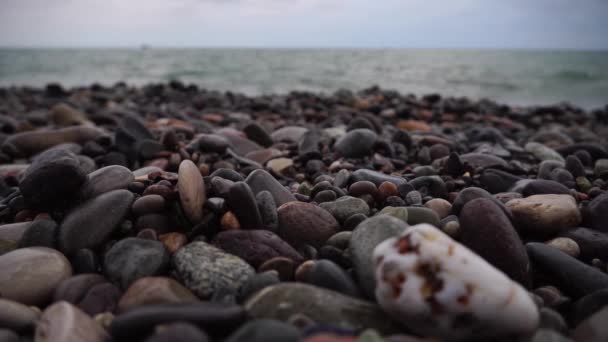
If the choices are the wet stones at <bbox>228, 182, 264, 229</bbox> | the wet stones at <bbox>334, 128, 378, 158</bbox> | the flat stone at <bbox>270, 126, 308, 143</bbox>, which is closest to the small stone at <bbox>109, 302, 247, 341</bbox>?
the wet stones at <bbox>228, 182, 264, 229</bbox>

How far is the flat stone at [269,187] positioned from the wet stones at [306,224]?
21cm

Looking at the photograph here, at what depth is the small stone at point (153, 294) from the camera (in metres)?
1.26

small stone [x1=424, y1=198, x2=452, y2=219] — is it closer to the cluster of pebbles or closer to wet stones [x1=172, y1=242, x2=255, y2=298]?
the cluster of pebbles

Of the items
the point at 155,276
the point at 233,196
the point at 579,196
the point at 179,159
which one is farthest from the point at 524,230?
the point at 179,159

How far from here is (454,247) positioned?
1.12 m

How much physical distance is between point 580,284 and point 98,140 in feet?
11.1

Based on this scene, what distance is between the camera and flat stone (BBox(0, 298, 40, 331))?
1199mm

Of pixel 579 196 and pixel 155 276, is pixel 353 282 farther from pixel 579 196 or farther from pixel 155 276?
pixel 579 196

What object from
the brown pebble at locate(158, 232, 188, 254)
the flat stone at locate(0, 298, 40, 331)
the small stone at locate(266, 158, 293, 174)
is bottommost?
the flat stone at locate(0, 298, 40, 331)

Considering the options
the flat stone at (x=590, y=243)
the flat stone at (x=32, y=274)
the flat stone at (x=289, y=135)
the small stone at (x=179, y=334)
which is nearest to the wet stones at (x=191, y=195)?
the flat stone at (x=32, y=274)

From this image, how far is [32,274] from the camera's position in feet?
4.66

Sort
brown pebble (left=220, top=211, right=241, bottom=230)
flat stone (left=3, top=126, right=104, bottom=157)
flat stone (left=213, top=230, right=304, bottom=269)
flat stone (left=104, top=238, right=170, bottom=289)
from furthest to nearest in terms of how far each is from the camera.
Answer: flat stone (left=3, top=126, right=104, bottom=157) < brown pebble (left=220, top=211, right=241, bottom=230) < flat stone (left=213, top=230, right=304, bottom=269) < flat stone (left=104, top=238, right=170, bottom=289)

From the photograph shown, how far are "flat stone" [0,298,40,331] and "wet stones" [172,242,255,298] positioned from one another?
1.52ft

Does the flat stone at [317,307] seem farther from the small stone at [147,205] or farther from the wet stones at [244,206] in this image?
the small stone at [147,205]
